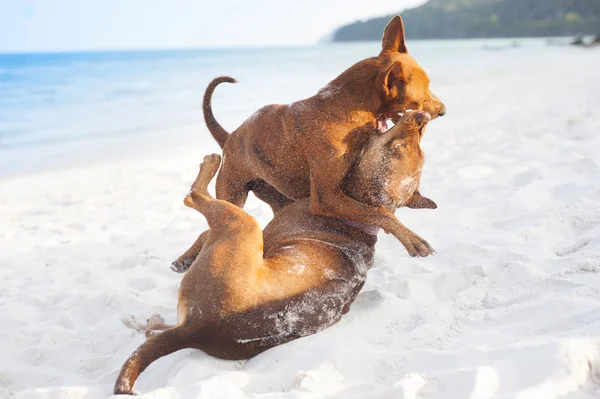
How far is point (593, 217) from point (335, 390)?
8.34 feet

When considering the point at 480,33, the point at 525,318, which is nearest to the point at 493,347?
the point at 525,318

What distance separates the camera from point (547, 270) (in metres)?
3.04

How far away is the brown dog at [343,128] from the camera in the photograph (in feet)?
8.40

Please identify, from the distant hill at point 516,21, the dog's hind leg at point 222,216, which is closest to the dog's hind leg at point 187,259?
the dog's hind leg at point 222,216

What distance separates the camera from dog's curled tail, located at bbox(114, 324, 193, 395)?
7.04 ft

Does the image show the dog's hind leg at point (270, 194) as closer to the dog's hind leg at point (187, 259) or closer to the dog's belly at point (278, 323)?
the dog's hind leg at point (187, 259)

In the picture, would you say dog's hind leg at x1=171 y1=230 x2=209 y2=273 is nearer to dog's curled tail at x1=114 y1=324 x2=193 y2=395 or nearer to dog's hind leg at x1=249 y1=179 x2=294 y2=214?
dog's hind leg at x1=249 y1=179 x2=294 y2=214

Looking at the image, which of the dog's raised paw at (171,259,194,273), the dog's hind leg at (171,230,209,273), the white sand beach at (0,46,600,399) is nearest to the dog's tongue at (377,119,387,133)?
the white sand beach at (0,46,600,399)

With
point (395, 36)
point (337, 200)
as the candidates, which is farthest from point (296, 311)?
point (395, 36)

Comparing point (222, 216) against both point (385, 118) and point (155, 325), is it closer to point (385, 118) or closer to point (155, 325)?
point (155, 325)

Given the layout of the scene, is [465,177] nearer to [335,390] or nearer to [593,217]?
[593,217]

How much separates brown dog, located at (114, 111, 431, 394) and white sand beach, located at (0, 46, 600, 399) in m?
0.11

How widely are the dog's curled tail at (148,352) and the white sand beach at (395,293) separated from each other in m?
0.09

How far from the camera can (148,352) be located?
220cm
